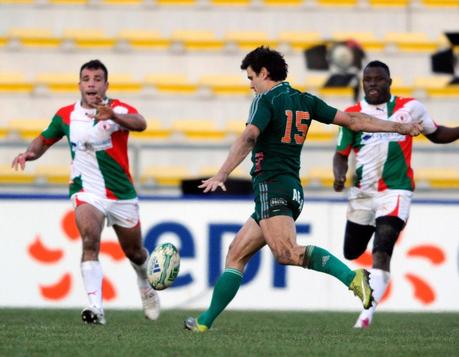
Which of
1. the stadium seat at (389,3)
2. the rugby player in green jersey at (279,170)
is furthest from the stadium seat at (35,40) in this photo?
Result: the rugby player in green jersey at (279,170)

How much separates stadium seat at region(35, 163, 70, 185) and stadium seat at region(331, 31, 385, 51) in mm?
4515

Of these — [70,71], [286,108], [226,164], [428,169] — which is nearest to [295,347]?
[226,164]

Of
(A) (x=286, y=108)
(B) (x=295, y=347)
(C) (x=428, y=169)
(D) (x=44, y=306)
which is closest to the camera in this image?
(B) (x=295, y=347)

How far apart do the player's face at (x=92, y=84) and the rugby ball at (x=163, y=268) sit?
1.61 meters

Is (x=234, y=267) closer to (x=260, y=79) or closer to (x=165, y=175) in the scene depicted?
(x=260, y=79)

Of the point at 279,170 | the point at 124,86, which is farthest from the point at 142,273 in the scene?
the point at 124,86

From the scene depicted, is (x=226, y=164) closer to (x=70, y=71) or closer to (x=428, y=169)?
(x=428, y=169)

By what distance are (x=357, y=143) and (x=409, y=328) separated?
1.65 m

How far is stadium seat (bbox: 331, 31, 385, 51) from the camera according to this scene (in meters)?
16.7

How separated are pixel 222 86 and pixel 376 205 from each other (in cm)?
671

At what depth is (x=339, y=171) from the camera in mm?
9711

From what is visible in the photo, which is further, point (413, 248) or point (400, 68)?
point (400, 68)

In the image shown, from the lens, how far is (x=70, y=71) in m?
16.5

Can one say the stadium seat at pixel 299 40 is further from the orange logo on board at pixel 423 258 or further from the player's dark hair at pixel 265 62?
the player's dark hair at pixel 265 62
